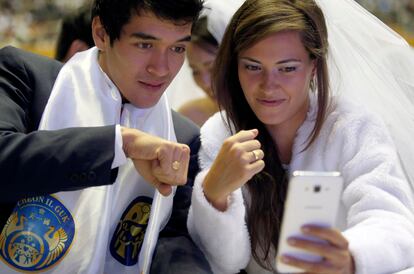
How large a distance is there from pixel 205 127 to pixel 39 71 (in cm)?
34

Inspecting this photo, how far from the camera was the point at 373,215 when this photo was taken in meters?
1.19

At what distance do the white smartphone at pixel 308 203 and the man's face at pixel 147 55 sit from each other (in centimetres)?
52

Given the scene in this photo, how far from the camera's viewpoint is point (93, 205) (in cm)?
126

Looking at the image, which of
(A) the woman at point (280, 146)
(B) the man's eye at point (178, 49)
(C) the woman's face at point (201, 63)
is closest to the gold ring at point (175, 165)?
(A) the woman at point (280, 146)

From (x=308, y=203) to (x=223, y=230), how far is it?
0.41 metres

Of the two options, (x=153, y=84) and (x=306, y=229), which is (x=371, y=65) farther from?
(x=306, y=229)

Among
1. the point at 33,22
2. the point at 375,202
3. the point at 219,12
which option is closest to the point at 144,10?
the point at 219,12

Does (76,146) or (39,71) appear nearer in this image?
(76,146)

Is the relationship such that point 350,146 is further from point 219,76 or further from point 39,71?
point 39,71

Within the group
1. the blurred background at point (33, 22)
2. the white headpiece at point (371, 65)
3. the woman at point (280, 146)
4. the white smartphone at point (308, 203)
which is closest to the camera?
the white smartphone at point (308, 203)

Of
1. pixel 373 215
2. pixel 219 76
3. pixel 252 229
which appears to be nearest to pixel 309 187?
pixel 373 215

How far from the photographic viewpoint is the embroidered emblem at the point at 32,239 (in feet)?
3.99

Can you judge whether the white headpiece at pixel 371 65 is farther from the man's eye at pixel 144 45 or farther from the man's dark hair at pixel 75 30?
the man's dark hair at pixel 75 30

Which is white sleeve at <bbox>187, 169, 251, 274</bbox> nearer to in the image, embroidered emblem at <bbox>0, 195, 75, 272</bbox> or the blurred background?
embroidered emblem at <bbox>0, 195, 75, 272</bbox>
